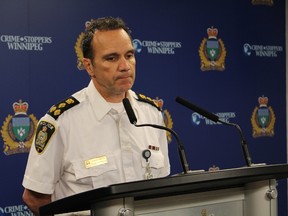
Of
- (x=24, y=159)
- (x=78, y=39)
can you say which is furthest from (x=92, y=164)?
(x=78, y=39)

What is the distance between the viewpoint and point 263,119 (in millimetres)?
4012

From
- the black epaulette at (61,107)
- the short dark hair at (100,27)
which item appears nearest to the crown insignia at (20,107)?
the black epaulette at (61,107)

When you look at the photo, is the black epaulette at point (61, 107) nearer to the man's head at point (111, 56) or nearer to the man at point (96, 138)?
the man at point (96, 138)

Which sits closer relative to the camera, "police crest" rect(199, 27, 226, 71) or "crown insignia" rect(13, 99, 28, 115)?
"crown insignia" rect(13, 99, 28, 115)

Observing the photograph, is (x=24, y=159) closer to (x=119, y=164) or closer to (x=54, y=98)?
(x=54, y=98)

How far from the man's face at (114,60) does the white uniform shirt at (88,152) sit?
0.39 ft

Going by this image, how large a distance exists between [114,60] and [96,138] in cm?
30

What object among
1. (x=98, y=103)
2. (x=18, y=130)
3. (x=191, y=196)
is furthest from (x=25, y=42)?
(x=191, y=196)

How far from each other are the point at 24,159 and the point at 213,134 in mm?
1473

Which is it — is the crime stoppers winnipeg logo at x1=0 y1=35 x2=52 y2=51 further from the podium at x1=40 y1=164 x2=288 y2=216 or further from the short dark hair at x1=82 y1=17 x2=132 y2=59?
the podium at x1=40 y1=164 x2=288 y2=216

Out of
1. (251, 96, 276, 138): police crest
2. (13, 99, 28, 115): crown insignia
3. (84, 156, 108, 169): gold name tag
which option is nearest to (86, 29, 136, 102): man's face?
(84, 156, 108, 169): gold name tag

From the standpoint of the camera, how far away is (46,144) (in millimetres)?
1789

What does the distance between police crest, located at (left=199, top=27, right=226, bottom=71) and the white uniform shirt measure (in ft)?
6.28

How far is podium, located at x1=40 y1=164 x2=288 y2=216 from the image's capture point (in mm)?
948
